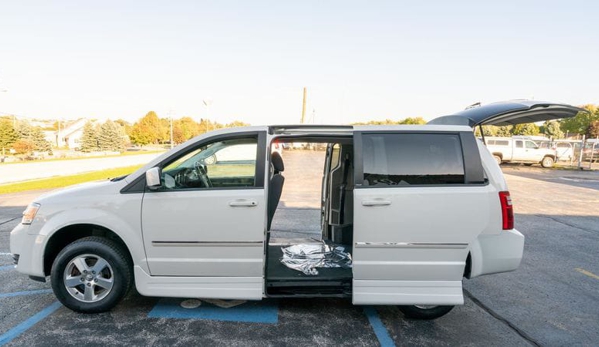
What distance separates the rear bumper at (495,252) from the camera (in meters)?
3.23

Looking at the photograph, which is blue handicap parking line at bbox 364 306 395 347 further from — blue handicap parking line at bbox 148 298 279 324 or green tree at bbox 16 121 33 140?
green tree at bbox 16 121 33 140

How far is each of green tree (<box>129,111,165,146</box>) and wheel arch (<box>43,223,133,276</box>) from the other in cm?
8713

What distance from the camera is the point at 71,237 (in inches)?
138

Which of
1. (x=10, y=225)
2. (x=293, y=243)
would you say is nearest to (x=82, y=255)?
(x=293, y=243)

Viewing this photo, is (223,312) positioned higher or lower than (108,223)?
lower

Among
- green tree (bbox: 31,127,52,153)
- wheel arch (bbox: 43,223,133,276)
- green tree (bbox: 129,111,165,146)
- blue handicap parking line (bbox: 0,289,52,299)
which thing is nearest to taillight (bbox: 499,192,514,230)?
wheel arch (bbox: 43,223,133,276)

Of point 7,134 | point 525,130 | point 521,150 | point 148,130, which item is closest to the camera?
point 521,150

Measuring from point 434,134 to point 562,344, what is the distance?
7.22 feet

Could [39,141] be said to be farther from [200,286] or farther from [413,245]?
→ [413,245]

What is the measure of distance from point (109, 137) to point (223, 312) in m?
70.6

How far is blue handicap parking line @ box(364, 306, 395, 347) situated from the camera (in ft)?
9.78

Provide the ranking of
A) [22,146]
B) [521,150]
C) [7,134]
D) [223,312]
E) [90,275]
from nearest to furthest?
[90,275]
[223,312]
[521,150]
[22,146]
[7,134]

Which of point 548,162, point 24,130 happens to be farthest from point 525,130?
point 24,130

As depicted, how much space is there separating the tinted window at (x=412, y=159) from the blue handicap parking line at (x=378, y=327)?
1370 mm
